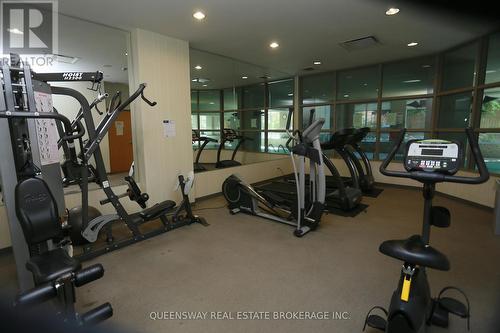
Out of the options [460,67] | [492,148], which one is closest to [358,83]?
[460,67]

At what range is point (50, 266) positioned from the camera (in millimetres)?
1655

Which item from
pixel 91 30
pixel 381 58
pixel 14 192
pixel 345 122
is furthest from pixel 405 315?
pixel 345 122

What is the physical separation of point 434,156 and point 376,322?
1.13 meters

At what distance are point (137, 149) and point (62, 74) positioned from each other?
174cm

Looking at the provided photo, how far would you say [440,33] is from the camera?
13.0ft

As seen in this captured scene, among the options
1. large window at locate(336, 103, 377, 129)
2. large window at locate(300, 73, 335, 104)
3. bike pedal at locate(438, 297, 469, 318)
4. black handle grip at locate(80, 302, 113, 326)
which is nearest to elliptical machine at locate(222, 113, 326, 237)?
bike pedal at locate(438, 297, 469, 318)

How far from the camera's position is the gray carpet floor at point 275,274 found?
6.27 feet

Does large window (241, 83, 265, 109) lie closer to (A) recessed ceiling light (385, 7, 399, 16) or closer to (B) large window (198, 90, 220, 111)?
(B) large window (198, 90, 220, 111)

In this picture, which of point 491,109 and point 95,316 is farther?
point 491,109

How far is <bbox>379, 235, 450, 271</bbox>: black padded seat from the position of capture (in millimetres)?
1396

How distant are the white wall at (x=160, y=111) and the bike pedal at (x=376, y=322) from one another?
3.31 m

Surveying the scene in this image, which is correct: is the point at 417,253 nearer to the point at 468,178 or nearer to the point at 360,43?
the point at 468,178

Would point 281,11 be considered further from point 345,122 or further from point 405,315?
point 345,122

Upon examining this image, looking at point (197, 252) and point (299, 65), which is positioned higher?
point (299, 65)
